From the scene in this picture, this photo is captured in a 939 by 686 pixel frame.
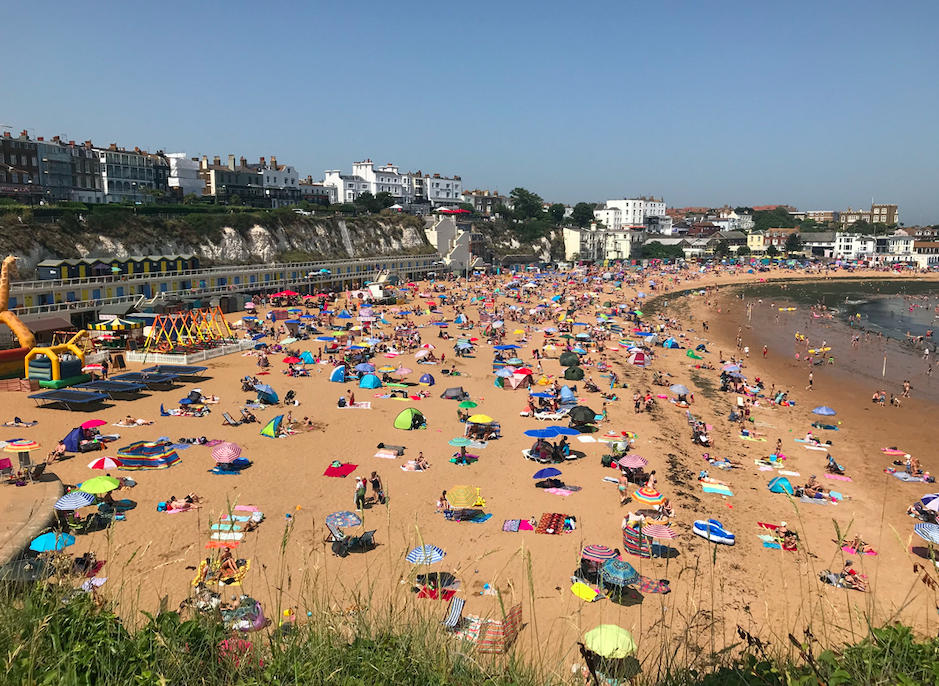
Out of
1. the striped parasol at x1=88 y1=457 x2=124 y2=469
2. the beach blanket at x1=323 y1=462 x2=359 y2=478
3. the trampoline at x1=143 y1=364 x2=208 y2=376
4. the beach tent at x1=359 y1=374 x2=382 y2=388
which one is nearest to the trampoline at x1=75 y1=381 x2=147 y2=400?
the trampoline at x1=143 y1=364 x2=208 y2=376

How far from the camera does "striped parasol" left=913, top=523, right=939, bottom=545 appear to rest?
39.3ft

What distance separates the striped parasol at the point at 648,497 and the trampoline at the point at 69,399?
17.0 meters

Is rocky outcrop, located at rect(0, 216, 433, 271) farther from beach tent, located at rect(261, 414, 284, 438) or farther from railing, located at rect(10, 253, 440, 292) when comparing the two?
beach tent, located at rect(261, 414, 284, 438)

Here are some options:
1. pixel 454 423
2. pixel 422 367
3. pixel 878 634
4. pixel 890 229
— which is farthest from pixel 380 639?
pixel 890 229

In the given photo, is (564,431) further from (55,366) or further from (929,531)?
(55,366)

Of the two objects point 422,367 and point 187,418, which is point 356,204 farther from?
point 187,418

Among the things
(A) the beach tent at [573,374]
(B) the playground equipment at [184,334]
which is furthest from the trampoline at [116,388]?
(A) the beach tent at [573,374]

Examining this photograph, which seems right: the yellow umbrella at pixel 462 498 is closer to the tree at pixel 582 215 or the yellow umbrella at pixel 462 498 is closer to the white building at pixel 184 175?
the white building at pixel 184 175

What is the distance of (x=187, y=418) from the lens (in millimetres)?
19703

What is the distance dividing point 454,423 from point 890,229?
146 metres

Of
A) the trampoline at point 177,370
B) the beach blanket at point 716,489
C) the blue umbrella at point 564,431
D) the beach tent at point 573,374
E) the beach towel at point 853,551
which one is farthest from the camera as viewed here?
the beach tent at point 573,374

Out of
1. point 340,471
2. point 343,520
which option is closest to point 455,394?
point 340,471

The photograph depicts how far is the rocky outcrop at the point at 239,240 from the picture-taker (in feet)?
133

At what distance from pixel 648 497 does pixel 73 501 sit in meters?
11.9
